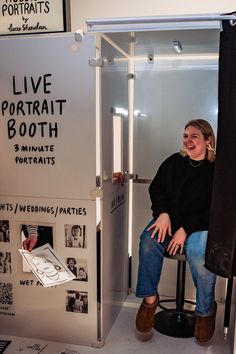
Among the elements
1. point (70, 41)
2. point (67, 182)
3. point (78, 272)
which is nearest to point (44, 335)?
point (78, 272)

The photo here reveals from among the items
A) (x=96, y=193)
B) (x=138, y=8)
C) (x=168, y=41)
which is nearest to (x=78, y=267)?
(x=96, y=193)

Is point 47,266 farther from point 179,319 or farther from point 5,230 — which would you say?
point 179,319

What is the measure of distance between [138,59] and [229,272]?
1441 mm

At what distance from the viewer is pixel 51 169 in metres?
1.93

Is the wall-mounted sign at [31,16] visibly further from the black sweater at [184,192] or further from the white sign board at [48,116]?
the black sweater at [184,192]

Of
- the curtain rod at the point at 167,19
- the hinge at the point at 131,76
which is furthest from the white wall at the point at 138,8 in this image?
the curtain rod at the point at 167,19

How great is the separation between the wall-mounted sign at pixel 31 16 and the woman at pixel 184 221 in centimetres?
120

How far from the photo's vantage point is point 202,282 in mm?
1952

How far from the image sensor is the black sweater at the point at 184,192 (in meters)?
2.05

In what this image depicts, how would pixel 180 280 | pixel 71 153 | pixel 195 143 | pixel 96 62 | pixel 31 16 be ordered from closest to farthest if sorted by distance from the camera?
pixel 96 62 → pixel 71 153 → pixel 195 143 → pixel 180 280 → pixel 31 16

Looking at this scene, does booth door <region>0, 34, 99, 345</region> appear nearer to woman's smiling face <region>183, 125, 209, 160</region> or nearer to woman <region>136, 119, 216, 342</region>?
woman <region>136, 119, 216, 342</region>

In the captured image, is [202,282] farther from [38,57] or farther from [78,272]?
[38,57]

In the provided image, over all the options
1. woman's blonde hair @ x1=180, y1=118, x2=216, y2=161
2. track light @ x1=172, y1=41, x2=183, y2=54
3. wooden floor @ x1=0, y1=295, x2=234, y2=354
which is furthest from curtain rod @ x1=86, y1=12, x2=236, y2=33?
wooden floor @ x1=0, y1=295, x2=234, y2=354

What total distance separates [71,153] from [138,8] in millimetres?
1180
